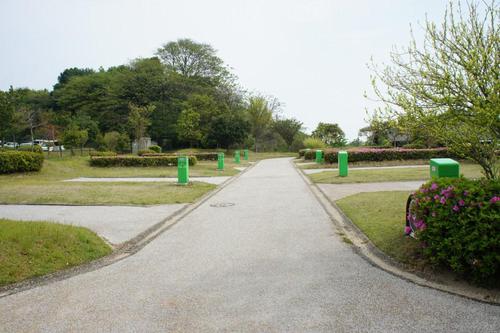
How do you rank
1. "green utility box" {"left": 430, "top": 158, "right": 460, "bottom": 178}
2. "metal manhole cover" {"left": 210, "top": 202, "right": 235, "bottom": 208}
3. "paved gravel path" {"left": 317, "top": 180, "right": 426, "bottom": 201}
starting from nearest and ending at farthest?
"green utility box" {"left": 430, "top": 158, "right": 460, "bottom": 178} < "metal manhole cover" {"left": 210, "top": 202, "right": 235, "bottom": 208} < "paved gravel path" {"left": 317, "top": 180, "right": 426, "bottom": 201}

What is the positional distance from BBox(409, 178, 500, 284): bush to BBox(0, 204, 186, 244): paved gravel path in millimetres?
4694

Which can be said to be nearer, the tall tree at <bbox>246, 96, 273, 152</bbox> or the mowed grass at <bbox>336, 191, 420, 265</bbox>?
the mowed grass at <bbox>336, 191, 420, 265</bbox>

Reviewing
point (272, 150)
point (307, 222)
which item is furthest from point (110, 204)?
point (272, 150)

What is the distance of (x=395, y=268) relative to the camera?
488 centimetres

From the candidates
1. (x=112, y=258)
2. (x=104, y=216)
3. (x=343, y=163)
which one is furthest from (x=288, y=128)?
(x=112, y=258)

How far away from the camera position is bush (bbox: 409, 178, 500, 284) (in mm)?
3895

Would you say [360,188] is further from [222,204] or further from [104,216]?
[104,216]

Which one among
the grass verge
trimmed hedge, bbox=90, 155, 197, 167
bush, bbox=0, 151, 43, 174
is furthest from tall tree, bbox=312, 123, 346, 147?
the grass verge

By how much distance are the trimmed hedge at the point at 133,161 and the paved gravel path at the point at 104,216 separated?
46.7ft

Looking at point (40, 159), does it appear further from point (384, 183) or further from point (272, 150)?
point (272, 150)

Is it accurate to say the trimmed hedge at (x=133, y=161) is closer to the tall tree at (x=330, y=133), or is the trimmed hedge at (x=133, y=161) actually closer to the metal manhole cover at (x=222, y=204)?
the metal manhole cover at (x=222, y=204)

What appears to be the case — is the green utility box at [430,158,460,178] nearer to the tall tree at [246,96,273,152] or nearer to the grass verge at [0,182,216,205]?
the grass verge at [0,182,216,205]

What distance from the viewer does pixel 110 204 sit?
409 inches

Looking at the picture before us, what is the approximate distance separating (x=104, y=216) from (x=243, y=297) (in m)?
5.72
